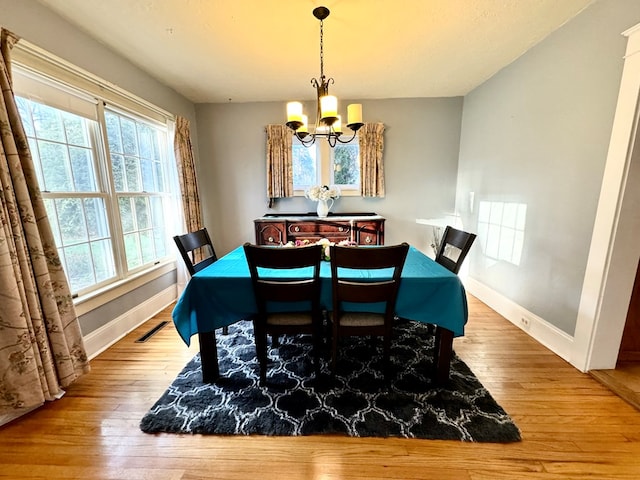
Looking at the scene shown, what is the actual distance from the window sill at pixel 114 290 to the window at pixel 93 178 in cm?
6

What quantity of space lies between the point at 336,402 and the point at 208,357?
0.91m

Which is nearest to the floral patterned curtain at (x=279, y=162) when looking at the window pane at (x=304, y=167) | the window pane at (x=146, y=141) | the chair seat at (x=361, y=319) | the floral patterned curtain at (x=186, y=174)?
the window pane at (x=304, y=167)

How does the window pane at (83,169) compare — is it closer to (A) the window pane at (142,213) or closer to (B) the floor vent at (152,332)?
(A) the window pane at (142,213)

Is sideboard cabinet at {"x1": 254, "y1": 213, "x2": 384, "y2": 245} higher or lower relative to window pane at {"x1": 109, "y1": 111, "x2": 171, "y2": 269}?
lower

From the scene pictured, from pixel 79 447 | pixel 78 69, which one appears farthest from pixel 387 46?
pixel 79 447

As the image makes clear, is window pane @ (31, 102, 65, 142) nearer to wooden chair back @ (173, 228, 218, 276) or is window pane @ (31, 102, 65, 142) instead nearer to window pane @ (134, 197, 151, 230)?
window pane @ (134, 197, 151, 230)

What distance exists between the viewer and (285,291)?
1.58m

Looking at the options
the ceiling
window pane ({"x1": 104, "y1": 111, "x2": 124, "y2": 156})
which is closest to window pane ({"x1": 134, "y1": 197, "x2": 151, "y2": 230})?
window pane ({"x1": 104, "y1": 111, "x2": 124, "y2": 156})

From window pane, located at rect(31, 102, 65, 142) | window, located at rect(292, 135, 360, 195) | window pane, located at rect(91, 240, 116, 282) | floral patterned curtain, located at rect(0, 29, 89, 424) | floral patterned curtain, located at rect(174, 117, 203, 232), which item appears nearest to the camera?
floral patterned curtain, located at rect(0, 29, 89, 424)

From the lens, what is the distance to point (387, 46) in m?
2.35

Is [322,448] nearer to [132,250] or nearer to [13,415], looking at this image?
[13,415]

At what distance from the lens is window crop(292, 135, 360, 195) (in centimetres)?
380

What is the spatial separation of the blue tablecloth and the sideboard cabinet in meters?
1.84

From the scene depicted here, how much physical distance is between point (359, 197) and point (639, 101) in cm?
268
